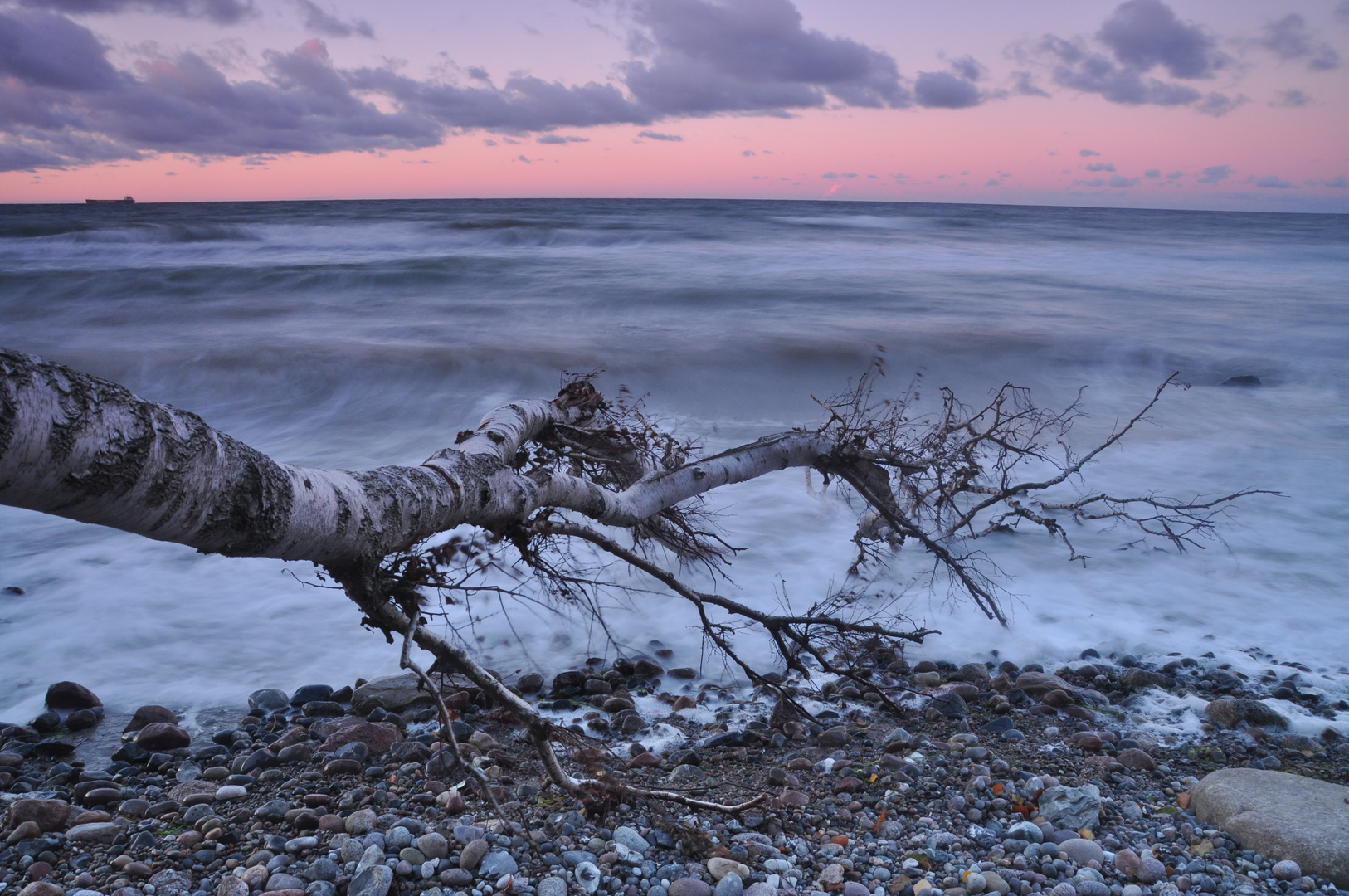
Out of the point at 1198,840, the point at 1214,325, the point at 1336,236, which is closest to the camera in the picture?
the point at 1198,840

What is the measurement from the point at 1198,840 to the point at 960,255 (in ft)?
99.2

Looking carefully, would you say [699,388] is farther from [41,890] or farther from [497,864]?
[41,890]

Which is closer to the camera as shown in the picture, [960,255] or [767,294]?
[767,294]

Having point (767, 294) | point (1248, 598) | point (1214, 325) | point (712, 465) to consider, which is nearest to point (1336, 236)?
point (1214, 325)

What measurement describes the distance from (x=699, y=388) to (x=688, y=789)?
9764mm

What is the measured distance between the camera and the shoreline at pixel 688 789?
2.38m

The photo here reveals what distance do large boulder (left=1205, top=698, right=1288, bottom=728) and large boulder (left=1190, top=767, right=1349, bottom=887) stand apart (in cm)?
58

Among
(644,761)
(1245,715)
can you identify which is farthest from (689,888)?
(1245,715)

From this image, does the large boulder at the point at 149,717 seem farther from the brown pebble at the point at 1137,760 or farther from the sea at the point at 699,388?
the brown pebble at the point at 1137,760

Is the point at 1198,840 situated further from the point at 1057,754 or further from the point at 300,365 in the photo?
the point at 300,365

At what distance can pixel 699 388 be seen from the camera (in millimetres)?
12484

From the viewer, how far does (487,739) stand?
11.1 feet

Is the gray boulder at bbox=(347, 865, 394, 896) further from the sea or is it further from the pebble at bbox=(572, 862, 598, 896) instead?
the sea

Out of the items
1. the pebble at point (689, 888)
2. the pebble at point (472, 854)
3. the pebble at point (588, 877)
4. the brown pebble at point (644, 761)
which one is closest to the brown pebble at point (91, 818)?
the pebble at point (472, 854)
